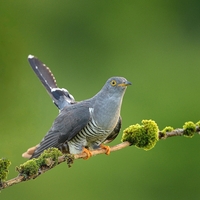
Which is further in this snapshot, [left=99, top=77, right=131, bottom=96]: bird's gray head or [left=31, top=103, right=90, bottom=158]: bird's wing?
[left=31, top=103, right=90, bottom=158]: bird's wing

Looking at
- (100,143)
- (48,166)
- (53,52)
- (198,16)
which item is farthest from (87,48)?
(48,166)

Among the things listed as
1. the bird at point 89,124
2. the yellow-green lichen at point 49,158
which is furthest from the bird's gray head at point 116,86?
the yellow-green lichen at point 49,158

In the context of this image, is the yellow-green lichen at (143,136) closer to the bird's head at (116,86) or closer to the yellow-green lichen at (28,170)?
the bird's head at (116,86)

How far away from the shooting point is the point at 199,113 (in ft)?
33.7

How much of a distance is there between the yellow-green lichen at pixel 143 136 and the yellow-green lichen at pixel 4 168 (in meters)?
1.04

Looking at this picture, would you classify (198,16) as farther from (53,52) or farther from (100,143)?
(100,143)

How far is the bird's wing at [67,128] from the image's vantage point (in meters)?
3.78

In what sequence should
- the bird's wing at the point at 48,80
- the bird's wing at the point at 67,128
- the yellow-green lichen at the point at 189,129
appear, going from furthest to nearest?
1. the bird's wing at the point at 48,80
2. the bird's wing at the point at 67,128
3. the yellow-green lichen at the point at 189,129

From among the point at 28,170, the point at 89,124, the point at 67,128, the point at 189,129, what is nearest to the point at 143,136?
the point at 189,129

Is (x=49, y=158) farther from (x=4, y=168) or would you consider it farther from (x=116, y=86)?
(x=116, y=86)

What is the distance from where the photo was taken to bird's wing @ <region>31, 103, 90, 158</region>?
3783 millimetres

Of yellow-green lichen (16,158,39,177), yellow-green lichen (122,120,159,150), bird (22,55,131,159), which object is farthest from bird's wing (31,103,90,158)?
yellow-green lichen (16,158,39,177)

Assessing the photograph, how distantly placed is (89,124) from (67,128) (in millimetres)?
145

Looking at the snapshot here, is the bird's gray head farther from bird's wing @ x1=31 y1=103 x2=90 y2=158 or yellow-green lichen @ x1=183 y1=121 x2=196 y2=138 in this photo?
yellow-green lichen @ x1=183 y1=121 x2=196 y2=138
